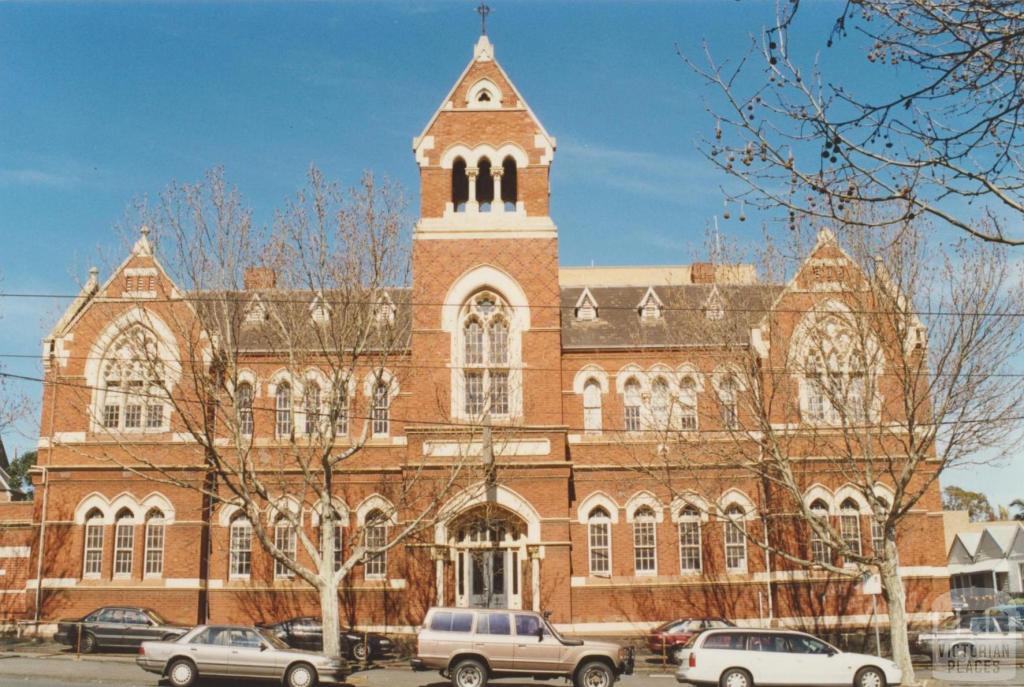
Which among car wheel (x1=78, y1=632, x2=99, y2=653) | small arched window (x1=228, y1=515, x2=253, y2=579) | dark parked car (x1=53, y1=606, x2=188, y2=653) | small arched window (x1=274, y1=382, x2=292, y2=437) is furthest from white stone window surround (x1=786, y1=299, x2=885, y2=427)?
car wheel (x1=78, y1=632, x2=99, y2=653)

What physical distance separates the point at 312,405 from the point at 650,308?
1412 cm

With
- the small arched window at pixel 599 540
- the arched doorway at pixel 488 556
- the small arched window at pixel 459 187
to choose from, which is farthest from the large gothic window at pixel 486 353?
the small arched window at pixel 599 540

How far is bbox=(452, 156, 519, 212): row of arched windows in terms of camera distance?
34.0 metres

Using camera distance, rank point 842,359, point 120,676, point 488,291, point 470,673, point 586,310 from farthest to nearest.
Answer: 1. point 586,310
2. point 488,291
3. point 842,359
4. point 120,676
5. point 470,673

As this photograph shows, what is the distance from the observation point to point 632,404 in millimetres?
35312

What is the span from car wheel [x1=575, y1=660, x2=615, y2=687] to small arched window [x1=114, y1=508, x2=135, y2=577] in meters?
17.7

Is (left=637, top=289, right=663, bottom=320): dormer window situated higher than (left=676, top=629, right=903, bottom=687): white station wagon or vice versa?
(left=637, top=289, right=663, bottom=320): dormer window

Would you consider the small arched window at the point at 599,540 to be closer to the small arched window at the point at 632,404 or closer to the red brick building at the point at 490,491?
the red brick building at the point at 490,491

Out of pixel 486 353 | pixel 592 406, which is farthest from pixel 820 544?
pixel 486 353

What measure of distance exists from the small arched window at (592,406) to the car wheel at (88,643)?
53.1 feet

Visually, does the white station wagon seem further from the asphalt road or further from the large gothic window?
the large gothic window

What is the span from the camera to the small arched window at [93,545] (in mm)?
33094

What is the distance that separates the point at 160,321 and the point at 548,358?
13.0 m

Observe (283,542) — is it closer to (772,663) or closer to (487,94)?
(487,94)
